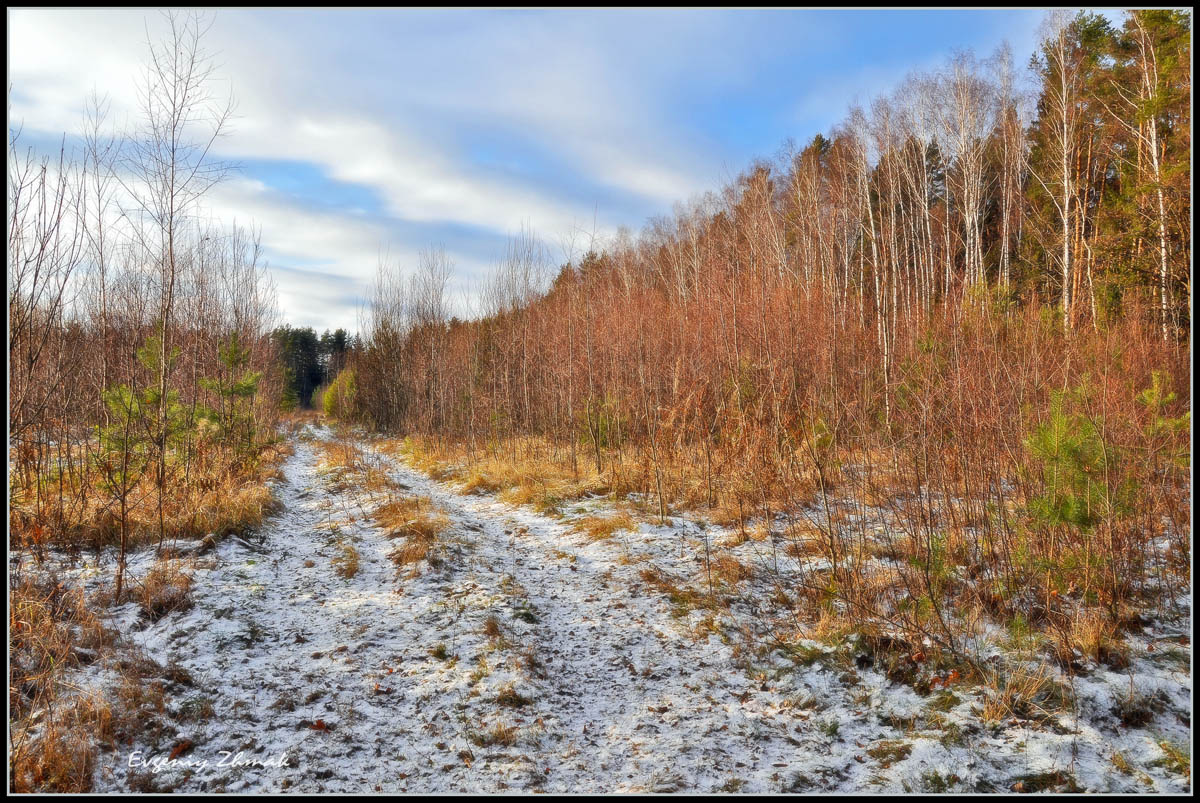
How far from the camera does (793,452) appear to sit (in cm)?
603

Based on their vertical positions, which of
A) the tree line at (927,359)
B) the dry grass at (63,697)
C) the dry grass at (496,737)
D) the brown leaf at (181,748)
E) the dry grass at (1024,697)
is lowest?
the dry grass at (496,737)

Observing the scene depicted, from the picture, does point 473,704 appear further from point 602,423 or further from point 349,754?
point 602,423

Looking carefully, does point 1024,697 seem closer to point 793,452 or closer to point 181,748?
point 793,452

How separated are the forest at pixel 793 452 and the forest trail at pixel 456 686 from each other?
112mm

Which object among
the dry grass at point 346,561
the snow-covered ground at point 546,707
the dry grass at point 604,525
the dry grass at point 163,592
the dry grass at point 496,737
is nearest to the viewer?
the snow-covered ground at point 546,707

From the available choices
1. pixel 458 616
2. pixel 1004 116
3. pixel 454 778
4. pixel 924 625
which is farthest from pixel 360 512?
pixel 1004 116

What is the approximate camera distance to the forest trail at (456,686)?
3113 mm

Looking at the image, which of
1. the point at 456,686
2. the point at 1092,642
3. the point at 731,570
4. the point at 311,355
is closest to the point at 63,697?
the point at 456,686

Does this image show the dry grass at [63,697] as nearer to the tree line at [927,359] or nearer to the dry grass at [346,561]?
the dry grass at [346,561]

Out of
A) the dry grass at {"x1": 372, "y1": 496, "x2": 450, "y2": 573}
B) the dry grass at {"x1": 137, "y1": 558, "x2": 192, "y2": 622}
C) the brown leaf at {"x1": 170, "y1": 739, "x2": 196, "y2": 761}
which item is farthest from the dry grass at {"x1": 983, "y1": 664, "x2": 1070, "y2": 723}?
the dry grass at {"x1": 137, "y1": 558, "x2": 192, "y2": 622}

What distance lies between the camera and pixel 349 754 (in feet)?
10.5

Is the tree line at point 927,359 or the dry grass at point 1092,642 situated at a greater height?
the tree line at point 927,359

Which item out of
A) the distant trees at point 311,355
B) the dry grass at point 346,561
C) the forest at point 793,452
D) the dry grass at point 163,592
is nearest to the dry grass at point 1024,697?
the forest at point 793,452

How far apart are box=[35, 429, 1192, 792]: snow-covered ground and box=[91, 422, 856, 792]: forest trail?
2 centimetres
